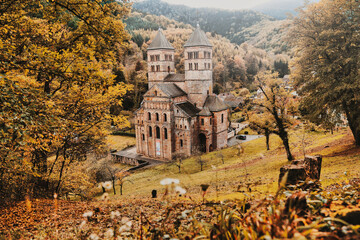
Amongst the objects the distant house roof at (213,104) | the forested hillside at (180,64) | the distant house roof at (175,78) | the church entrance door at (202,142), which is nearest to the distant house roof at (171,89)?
the distant house roof at (175,78)

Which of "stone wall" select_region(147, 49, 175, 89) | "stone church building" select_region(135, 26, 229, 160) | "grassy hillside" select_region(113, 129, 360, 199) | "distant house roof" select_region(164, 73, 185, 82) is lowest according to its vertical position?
"grassy hillside" select_region(113, 129, 360, 199)

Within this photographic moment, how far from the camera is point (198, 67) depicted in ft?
129

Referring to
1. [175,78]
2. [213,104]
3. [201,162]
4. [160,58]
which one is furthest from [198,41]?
[201,162]

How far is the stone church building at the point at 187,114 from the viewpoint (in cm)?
3769

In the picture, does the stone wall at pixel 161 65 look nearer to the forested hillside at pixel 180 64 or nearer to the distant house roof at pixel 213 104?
the distant house roof at pixel 213 104

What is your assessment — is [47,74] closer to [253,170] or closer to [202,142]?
[253,170]

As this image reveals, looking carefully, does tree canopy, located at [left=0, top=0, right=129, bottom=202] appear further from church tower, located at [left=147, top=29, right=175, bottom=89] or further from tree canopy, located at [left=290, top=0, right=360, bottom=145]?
church tower, located at [left=147, top=29, right=175, bottom=89]

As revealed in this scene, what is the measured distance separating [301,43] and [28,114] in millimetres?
18936

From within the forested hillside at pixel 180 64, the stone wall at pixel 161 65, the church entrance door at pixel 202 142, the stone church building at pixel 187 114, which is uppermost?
the forested hillside at pixel 180 64

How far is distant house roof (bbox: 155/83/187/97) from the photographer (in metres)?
37.6

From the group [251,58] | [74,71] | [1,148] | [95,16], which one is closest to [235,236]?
[74,71]

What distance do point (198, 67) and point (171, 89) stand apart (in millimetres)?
5664

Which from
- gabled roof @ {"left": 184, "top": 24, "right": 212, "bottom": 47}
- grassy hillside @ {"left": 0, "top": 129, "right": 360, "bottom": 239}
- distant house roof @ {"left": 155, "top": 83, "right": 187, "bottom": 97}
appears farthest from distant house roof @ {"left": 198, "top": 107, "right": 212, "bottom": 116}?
grassy hillside @ {"left": 0, "top": 129, "right": 360, "bottom": 239}

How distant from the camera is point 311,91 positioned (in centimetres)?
1902
